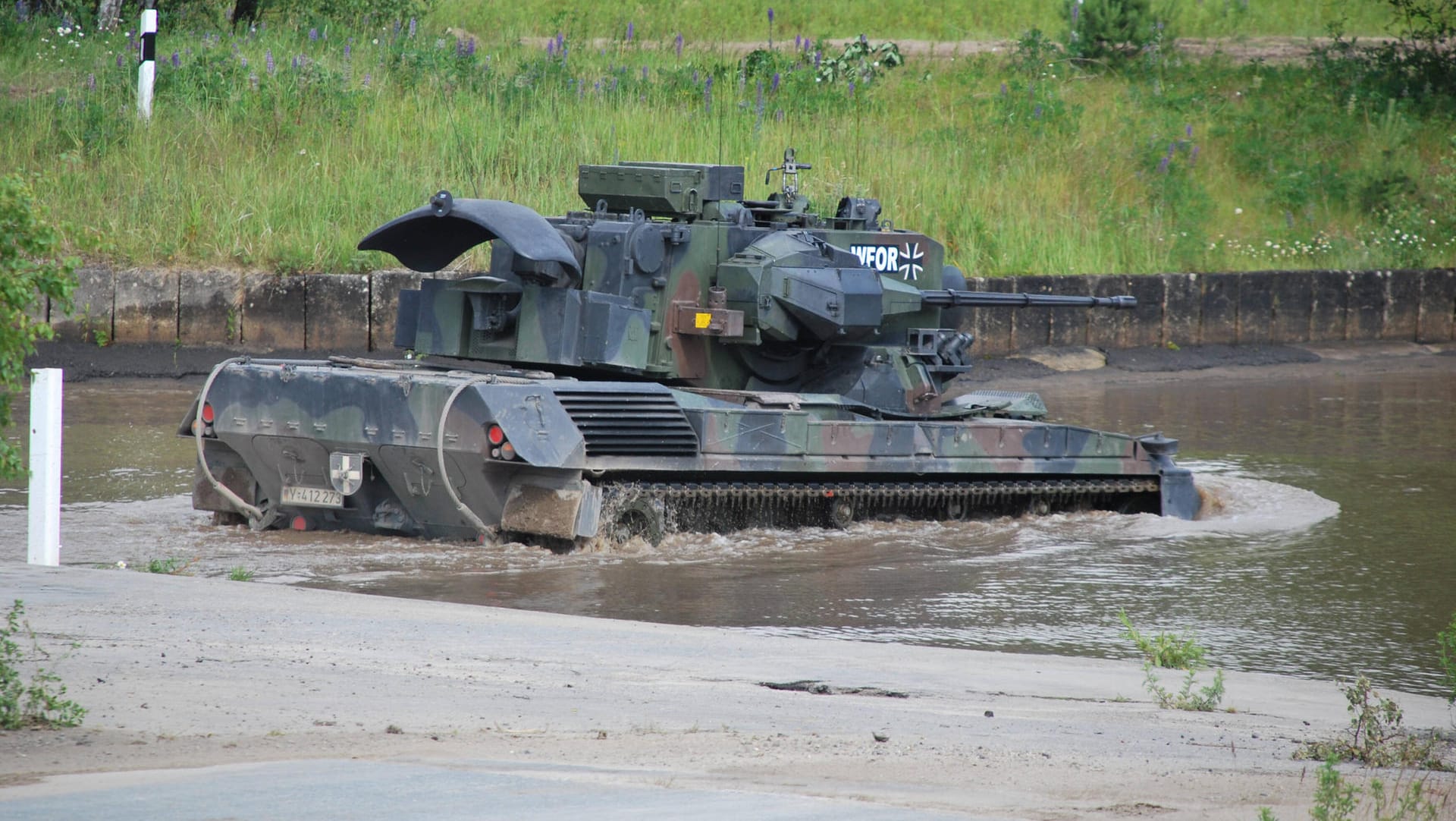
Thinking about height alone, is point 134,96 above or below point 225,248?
above

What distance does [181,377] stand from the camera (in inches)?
678

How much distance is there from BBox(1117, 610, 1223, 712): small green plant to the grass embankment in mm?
10917

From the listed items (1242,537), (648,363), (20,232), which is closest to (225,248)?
(648,363)

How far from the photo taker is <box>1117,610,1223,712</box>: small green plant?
6.69m

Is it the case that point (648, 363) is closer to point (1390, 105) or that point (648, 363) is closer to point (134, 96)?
point (134, 96)

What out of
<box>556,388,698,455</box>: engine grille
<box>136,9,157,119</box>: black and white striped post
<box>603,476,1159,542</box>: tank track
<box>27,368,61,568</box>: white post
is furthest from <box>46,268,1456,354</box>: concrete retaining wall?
<box>27,368,61,568</box>: white post

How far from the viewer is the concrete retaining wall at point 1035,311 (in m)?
17.7

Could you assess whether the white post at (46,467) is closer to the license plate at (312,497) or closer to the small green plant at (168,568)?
the small green plant at (168,568)

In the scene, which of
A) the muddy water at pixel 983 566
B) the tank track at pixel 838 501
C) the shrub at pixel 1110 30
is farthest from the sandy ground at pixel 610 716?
the shrub at pixel 1110 30

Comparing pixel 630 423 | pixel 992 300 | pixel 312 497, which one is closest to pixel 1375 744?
pixel 630 423

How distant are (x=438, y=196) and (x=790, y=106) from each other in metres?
13.3

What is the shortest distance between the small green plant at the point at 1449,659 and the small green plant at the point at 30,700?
4.55 m

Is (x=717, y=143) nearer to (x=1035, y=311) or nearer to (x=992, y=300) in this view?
(x=1035, y=311)

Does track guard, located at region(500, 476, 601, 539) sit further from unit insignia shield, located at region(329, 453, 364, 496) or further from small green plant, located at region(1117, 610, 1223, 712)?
small green plant, located at region(1117, 610, 1223, 712)
